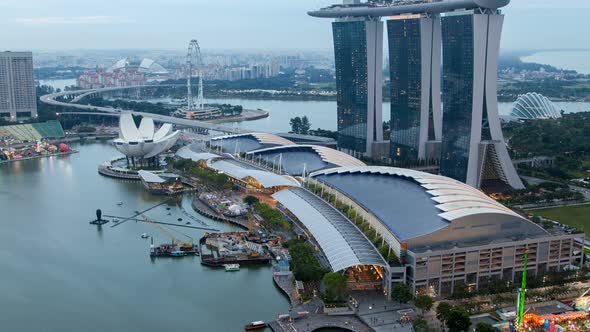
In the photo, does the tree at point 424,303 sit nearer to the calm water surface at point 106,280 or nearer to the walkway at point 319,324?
the walkway at point 319,324

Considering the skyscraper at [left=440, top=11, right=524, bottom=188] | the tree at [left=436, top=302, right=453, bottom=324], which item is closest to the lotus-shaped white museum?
the skyscraper at [left=440, top=11, right=524, bottom=188]

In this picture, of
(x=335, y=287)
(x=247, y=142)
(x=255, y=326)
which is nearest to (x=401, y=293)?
(x=335, y=287)

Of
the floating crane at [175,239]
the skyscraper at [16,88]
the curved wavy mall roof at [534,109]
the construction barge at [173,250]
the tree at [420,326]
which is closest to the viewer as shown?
the tree at [420,326]

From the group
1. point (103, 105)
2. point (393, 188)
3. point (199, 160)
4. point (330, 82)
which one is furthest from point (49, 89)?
point (393, 188)

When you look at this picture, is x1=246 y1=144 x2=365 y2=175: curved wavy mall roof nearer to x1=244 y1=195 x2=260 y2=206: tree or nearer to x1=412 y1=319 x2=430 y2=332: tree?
x1=244 y1=195 x2=260 y2=206: tree

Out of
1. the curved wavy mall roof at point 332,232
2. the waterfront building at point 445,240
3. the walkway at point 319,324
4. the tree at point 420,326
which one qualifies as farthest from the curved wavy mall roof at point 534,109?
the tree at point 420,326

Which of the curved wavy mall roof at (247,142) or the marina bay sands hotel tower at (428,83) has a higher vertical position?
the marina bay sands hotel tower at (428,83)

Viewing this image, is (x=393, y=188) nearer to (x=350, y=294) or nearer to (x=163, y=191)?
(x=350, y=294)

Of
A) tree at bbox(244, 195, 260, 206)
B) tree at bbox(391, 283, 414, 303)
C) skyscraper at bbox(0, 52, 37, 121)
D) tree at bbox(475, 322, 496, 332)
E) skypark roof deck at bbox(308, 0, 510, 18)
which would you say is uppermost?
skypark roof deck at bbox(308, 0, 510, 18)
